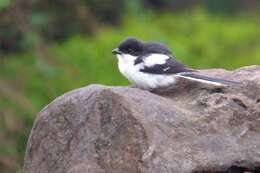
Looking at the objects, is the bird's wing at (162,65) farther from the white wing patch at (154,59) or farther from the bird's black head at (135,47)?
the bird's black head at (135,47)

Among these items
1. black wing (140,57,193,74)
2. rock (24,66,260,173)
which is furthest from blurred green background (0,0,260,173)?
rock (24,66,260,173)

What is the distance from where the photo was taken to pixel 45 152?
7.25m

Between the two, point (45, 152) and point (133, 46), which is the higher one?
point (133, 46)

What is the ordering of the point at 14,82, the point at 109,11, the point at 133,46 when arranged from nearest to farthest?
the point at 133,46, the point at 14,82, the point at 109,11

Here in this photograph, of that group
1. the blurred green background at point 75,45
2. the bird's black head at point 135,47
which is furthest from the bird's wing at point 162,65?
the blurred green background at point 75,45

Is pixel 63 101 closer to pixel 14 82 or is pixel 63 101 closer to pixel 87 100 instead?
pixel 87 100

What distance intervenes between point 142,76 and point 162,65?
0.17 meters

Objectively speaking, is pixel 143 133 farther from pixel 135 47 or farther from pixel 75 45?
pixel 75 45

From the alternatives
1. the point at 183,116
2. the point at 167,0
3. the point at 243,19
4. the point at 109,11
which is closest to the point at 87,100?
the point at 183,116

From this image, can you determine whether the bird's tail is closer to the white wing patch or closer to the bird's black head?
the white wing patch

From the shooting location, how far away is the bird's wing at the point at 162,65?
778cm

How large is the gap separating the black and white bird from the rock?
0.37 metres

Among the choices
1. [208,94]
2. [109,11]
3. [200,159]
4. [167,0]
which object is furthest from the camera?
[167,0]

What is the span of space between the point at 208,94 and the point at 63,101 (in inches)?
41.4
